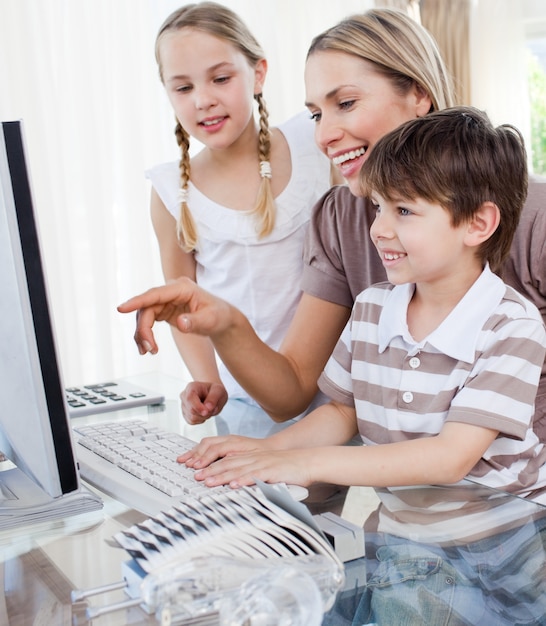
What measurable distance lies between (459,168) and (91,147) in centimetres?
223

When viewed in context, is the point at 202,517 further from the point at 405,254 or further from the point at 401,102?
the point at 401,102

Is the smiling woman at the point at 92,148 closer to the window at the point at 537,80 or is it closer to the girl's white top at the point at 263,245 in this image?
the girl's white top at the point at 263,245

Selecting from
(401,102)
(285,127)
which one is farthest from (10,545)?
(285,127)

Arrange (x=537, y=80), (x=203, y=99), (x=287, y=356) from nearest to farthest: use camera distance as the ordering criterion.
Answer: (x=287, y=356)
(x=203, y=99)
(x=537, y=80)

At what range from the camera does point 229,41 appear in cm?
169

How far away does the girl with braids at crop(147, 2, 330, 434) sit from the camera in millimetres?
1676

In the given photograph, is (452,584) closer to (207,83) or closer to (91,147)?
(207,83)

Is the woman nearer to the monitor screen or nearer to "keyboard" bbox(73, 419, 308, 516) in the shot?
"keyboard" bbox(73, 419, 308, 516)

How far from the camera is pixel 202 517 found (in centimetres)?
73

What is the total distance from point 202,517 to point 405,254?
54 centimetres

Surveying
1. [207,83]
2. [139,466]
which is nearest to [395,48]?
[207,83]

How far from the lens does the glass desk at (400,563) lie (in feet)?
2.25

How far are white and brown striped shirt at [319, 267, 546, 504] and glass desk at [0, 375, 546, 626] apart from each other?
101 mm

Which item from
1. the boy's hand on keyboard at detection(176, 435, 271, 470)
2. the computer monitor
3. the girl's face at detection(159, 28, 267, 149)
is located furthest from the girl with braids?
the computer monitor
